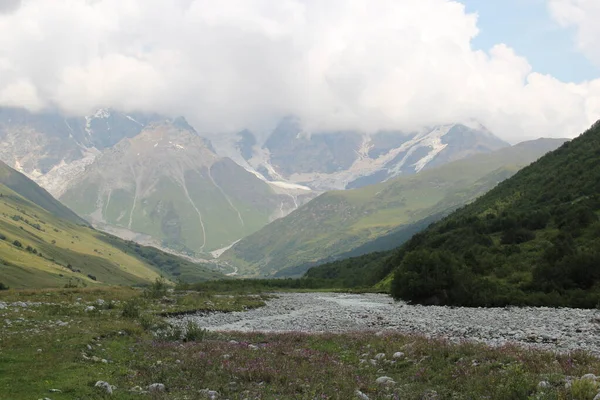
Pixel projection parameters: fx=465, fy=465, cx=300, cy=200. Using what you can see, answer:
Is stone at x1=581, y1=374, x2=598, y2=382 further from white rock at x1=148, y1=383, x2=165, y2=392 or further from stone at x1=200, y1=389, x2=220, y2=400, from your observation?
white rock at x1=148, y1=383, x2=165, y2=392

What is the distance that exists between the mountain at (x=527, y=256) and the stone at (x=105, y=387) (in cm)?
4268

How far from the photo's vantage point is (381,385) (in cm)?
1680

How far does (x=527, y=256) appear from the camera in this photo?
63500 mm

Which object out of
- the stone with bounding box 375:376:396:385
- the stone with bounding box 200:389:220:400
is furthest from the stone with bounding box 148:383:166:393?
the stone with bounding box 375:376:396:385

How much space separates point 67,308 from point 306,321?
A: 22.0 metres

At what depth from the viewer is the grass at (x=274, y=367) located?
1526cm

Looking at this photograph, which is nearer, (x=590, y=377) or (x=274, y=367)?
(x=590, y=377)

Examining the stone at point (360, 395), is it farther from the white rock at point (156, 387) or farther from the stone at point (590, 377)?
the white rock at point (156, 387)

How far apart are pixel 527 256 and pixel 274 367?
53998 mm

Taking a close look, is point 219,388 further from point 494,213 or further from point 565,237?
point 494,213

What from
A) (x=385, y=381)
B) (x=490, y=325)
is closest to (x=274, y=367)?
(x=385, y=381)

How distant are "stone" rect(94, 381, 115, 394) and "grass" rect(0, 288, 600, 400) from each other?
7.3 inches

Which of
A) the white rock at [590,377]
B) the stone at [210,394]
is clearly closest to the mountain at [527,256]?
the white rock at [590,377]

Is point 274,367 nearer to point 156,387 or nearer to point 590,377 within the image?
point 156,387
